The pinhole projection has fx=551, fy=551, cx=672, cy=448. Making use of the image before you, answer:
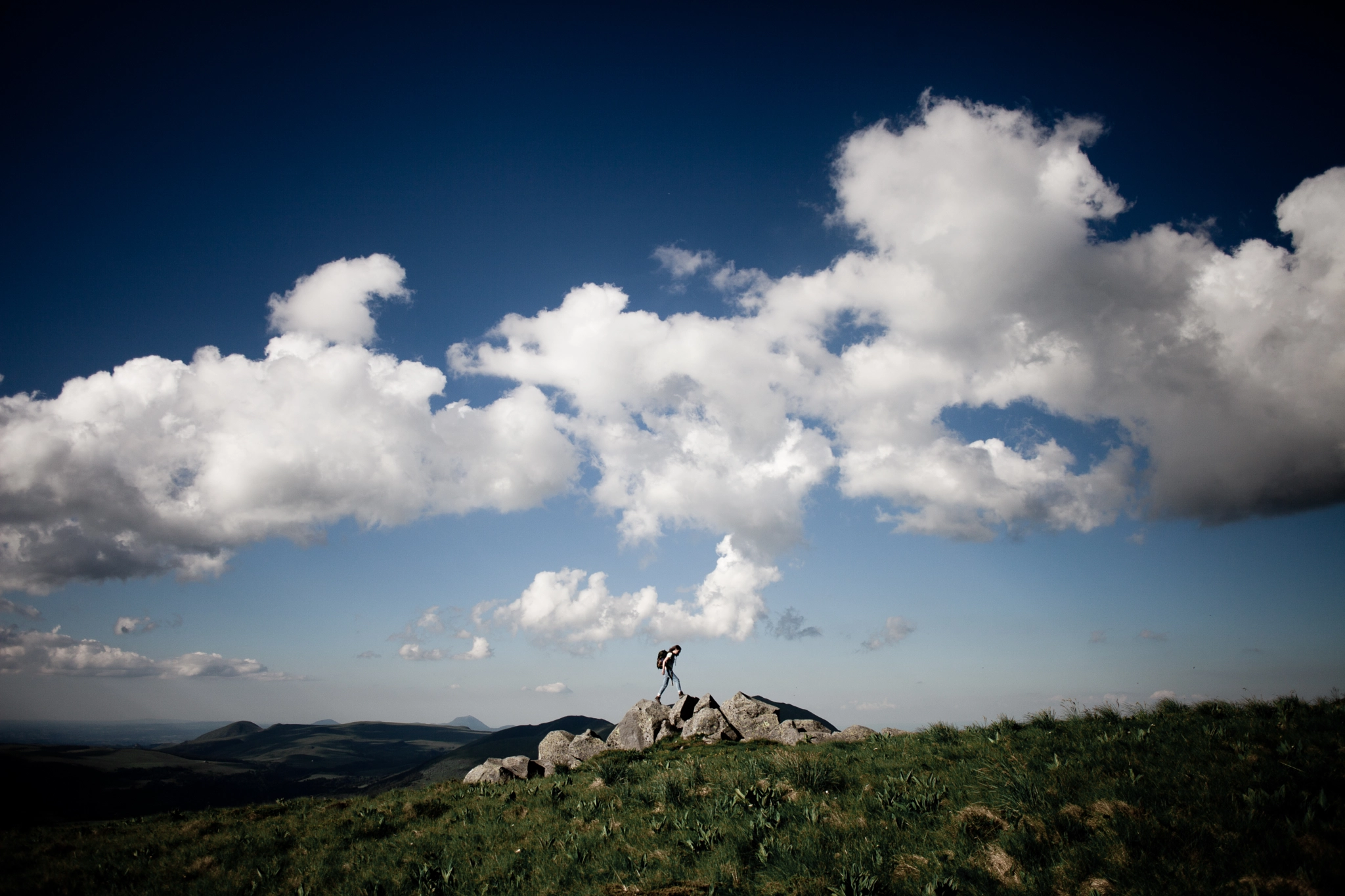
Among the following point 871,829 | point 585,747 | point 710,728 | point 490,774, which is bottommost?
point 585,747

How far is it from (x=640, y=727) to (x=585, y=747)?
10.3ft

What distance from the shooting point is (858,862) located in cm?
816

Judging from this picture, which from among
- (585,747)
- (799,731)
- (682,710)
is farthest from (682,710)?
(799,731)

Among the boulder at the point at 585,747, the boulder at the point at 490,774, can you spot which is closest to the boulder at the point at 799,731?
the boulder at the point at 585,747

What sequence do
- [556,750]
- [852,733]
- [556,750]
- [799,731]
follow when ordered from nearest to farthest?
[852,733] → [799,731] → [556,750] → [556,750]

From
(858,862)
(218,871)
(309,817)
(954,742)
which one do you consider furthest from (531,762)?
(858,862)

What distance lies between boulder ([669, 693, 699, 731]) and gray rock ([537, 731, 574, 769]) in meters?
5.72

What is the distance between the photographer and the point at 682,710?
31.3 metres

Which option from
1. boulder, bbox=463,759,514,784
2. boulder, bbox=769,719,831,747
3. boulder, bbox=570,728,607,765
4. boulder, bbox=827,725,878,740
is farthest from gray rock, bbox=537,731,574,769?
boulder, bbox=827,725,878,740

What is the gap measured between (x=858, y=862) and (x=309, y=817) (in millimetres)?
17578

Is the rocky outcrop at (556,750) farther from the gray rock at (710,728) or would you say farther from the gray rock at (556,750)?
the gray rock at (710,728)

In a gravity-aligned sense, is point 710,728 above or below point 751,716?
below

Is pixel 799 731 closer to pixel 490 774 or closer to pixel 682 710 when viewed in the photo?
pixel 682 710

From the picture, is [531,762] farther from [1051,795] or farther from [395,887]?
[1051,795]
